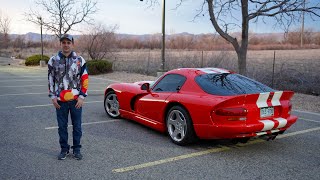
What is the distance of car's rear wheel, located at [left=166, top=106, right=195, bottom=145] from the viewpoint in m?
5.37

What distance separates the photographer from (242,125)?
16.0ft

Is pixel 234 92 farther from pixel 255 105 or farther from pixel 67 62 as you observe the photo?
pixel 67 62

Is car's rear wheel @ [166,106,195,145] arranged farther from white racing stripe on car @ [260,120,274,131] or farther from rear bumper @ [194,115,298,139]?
white racing stripe on car @ [260,120,274,131]

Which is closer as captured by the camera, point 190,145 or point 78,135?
point 78,135

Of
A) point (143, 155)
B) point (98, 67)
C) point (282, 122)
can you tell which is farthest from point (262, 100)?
point (98, 67)

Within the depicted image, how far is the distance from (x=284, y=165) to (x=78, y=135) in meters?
2.94

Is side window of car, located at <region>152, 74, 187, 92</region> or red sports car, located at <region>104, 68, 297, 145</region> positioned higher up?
side window of car, located at <region>152, 74, 187, 92</region>

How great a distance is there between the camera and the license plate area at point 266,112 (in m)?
5.12

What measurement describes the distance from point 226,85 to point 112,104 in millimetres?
3089

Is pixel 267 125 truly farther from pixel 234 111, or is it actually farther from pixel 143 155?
pixel 143 155

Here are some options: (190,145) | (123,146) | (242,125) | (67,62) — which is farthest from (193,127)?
(67,62)

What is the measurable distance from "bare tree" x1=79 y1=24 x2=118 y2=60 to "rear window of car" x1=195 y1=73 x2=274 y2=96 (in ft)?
70.4

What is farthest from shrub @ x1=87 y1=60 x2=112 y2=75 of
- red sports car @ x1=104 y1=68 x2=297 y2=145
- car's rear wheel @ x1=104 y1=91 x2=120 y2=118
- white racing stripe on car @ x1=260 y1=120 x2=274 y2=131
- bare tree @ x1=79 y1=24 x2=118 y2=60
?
white racing stripe on car @ x1=260 y1=120 x2=274 y2=131

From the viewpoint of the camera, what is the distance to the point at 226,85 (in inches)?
218
